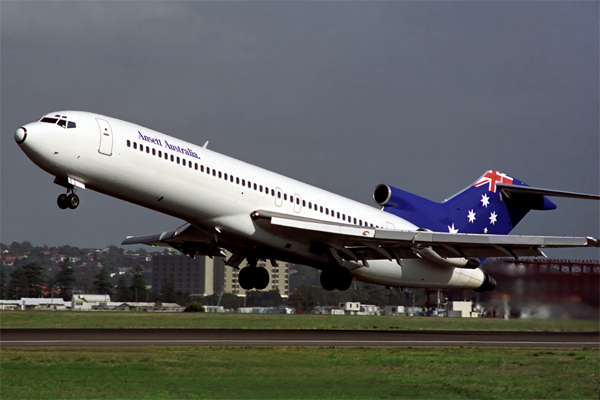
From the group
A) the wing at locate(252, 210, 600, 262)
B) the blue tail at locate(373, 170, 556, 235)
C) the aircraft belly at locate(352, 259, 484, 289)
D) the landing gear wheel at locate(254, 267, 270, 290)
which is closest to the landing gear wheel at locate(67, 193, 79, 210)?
the wing at locate(252, 210, 600, 262)

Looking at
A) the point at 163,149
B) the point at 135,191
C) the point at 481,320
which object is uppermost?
the point at 163,149

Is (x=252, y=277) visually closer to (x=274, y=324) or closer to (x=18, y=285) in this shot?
(x=274, y=324)

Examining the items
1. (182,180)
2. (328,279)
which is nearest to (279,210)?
(328,279)

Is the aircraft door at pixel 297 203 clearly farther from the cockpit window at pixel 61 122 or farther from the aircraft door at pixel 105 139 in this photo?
the cockpit window at pixel 61 122

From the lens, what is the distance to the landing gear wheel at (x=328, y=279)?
30.5 meters

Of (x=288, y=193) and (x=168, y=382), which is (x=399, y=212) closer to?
(x=288, y=193)

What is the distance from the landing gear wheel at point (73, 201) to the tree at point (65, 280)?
49.6 metres

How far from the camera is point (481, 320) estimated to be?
126 feet

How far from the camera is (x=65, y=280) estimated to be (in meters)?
79.0

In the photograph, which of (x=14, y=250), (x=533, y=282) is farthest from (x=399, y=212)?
(x=14, y=250)

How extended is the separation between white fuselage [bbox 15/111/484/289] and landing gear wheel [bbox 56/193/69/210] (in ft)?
2.57

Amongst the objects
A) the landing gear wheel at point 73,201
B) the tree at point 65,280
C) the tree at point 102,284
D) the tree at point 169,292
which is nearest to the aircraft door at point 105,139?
the landing gear wheel at point 73,201

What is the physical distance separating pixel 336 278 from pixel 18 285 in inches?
2090

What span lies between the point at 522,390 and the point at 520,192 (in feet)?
81.6
